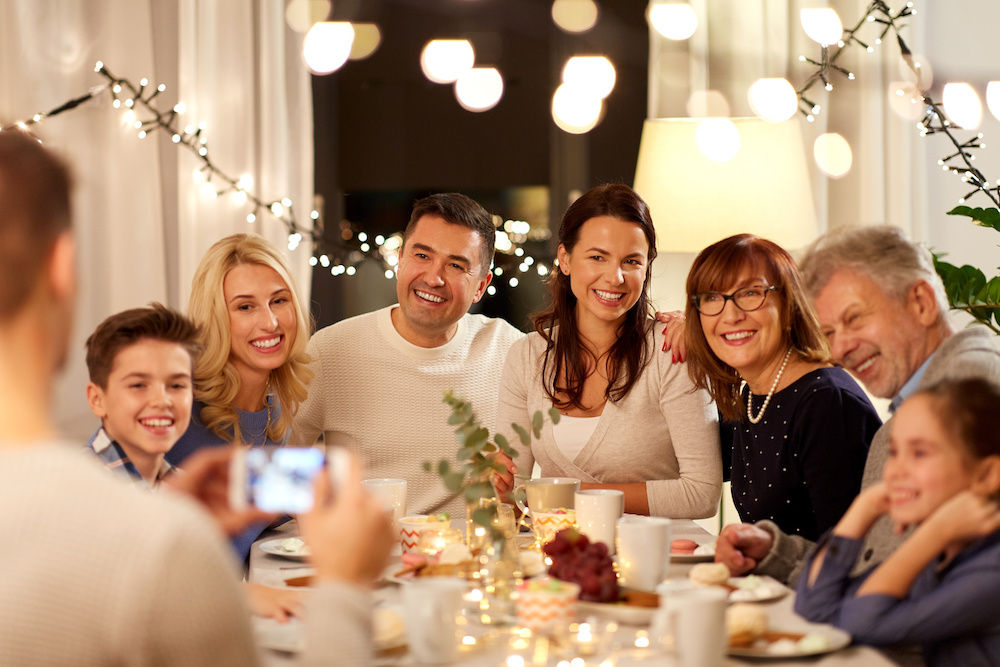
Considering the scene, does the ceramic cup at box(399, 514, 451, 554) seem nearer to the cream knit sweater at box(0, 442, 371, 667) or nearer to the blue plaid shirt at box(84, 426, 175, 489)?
the blue plaid shirt at box(84, 426, 175, 489)

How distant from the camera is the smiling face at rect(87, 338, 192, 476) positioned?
5.83 feet

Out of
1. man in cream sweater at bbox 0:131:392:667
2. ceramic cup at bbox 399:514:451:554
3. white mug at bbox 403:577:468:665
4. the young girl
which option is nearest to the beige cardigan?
ceramic cup at bbox 399:514:451:554

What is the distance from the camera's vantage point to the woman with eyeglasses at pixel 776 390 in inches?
71.1

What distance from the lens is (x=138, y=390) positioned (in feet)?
5.86

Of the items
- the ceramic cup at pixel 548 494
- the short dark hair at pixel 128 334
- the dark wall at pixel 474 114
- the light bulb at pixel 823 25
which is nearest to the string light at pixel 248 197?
the dark wall at pixel 474 114

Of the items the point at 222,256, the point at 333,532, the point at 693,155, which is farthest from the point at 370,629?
the point at 693,155

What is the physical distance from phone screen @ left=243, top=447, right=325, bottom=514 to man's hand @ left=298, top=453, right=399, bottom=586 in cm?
5

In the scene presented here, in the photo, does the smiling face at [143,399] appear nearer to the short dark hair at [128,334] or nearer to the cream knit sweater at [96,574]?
the short dark hair at [128,334]

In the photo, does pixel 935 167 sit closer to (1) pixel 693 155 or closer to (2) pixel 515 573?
(1) pixel 693 155

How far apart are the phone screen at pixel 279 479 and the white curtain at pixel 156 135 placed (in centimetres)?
244

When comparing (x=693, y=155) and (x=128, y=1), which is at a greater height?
(x=128, y=1)

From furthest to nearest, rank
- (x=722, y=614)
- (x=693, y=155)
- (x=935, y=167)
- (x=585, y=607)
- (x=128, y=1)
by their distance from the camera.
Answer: (x=935, y=167) → (x=128, y=1) → (x=693, y=155) → (x=585, y=607) → (x=722, y=614)

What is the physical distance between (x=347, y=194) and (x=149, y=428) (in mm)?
2194

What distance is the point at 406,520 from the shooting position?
1715 millimetres
